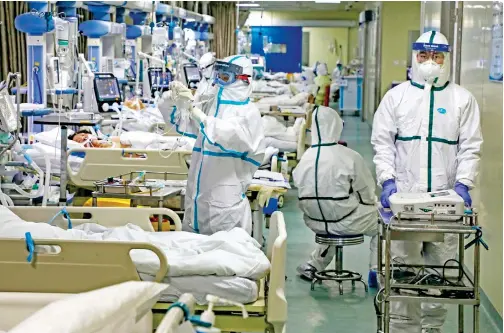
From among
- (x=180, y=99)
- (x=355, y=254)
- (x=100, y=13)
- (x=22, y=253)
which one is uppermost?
(x=100, y=13)

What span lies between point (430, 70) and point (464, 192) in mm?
714

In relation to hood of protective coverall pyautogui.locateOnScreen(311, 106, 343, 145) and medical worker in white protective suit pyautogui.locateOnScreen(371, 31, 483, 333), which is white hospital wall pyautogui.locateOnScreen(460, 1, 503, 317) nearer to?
medical worker in white protective suit pyautogui.locateOnScreen(371, 31, 483, 333)

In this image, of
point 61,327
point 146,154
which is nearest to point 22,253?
point 61,327

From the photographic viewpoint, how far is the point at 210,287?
355 centimetres

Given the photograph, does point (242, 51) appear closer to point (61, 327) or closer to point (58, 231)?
point (58, 231)

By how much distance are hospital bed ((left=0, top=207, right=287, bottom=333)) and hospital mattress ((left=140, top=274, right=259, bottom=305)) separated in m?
0.05

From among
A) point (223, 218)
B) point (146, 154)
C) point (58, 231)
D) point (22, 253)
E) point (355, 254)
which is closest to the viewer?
point (22, 253)

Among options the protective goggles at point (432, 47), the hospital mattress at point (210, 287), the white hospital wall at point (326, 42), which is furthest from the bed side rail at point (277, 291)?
the white hospital wall at point (326, 42)

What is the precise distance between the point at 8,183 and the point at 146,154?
110 centimetres

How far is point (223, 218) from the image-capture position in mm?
5113

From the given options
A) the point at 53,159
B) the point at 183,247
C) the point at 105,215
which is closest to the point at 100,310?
the point at 183,247

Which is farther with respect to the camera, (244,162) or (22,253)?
(244,162)

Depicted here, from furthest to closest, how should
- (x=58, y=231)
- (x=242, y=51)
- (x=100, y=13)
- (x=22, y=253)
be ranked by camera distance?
(x=242, y=51) < (x=100, y=13) < (x=58, y=231) < (x=22, y=253)

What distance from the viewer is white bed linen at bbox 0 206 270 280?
354 centimetres
